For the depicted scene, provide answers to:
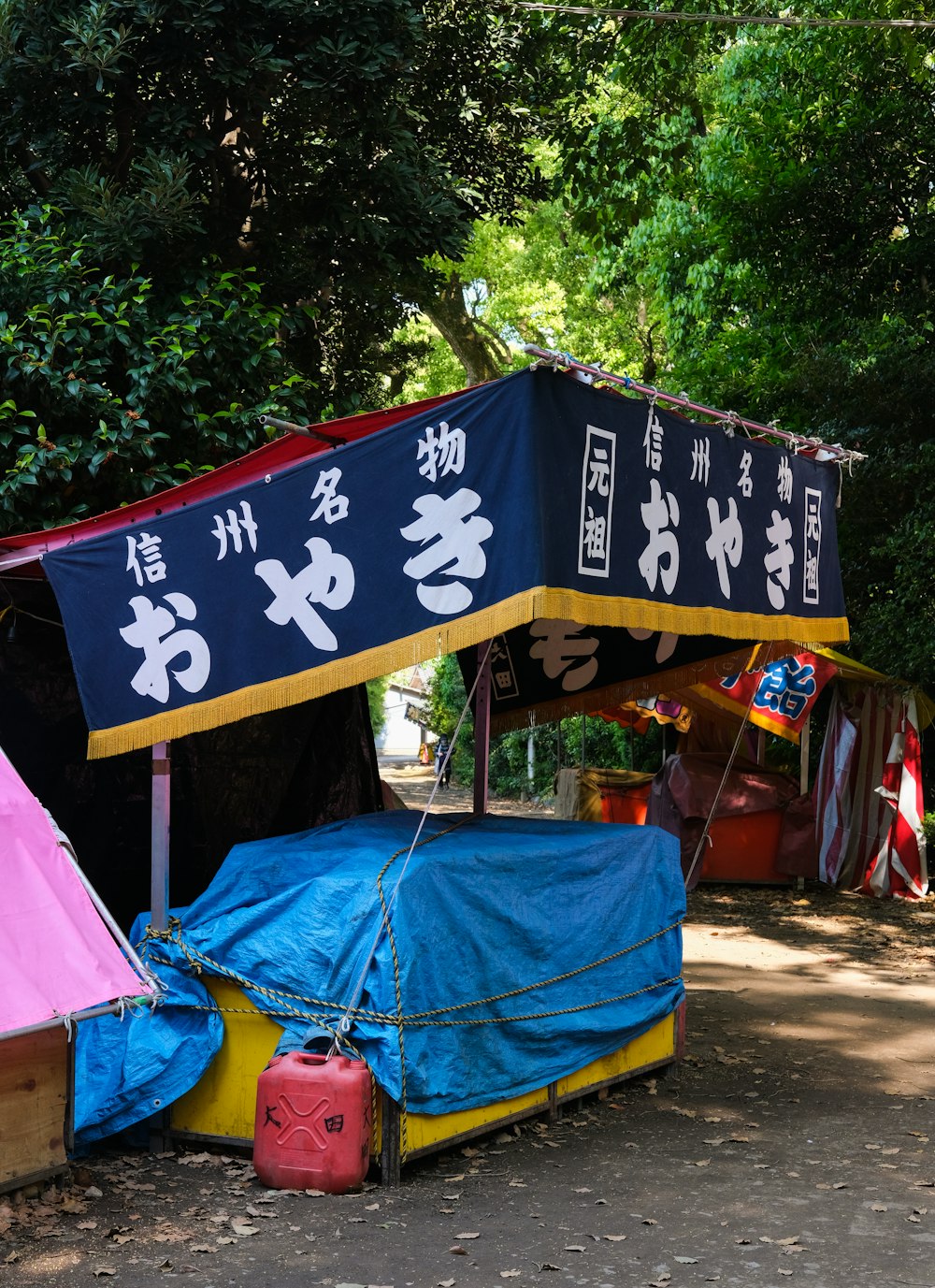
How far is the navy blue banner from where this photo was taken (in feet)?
17.0

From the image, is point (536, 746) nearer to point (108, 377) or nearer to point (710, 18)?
point (710, 18)

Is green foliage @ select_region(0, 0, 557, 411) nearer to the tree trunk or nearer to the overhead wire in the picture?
the overhead wire

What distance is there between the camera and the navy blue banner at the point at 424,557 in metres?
5.18

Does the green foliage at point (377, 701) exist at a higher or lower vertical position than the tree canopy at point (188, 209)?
lower

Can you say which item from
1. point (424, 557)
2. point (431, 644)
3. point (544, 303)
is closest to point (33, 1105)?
point (431, 644)

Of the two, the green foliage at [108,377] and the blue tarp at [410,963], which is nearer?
the blue tarp at [410,963]

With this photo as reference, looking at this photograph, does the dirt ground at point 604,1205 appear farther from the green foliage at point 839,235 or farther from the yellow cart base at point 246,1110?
the green foliage at point 839,235

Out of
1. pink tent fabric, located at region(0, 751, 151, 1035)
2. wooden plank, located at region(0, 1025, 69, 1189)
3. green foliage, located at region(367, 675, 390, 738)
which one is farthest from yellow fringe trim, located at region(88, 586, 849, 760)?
green foliage, located at region(367, 675, 390, 738)

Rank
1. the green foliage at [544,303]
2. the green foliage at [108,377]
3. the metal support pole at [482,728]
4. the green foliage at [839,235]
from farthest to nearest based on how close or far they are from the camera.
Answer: the green foliage at [544,303] < the green foliage at [839,235] < the green foliage at [108,377] < the metal support pole at [482,728]

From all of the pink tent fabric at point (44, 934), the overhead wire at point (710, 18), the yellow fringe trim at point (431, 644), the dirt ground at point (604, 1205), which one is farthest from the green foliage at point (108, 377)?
the dirt ground at point (604, 1205)

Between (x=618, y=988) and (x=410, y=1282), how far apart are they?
2.55 metres

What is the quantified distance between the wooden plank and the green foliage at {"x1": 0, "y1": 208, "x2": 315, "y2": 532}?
13.4 feet

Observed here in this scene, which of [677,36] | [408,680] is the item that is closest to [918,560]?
[677,36]

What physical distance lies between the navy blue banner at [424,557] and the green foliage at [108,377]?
2.65 m
